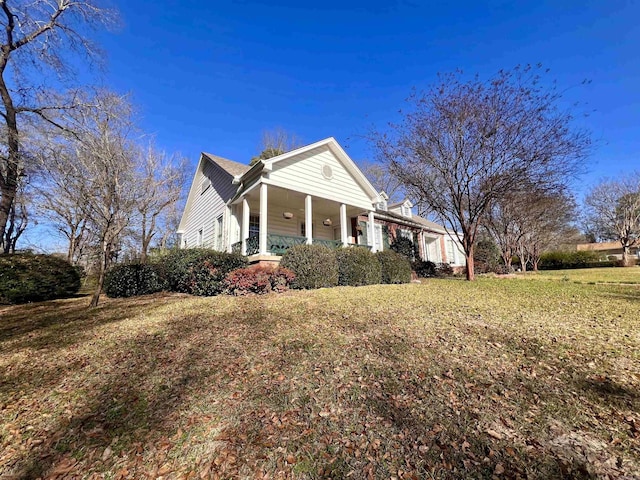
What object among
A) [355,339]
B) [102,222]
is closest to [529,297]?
[355,339]

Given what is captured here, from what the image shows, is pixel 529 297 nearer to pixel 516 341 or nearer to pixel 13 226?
pixel 516 341

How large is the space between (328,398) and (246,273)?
243 inches

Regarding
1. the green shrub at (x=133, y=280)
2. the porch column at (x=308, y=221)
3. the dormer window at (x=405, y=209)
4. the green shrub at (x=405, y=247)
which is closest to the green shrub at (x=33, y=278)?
the green shrub at (x=133, y=280)

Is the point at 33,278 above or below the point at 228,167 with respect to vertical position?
below

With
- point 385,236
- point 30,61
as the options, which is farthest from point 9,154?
point 385,236

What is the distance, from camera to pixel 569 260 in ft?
91.7

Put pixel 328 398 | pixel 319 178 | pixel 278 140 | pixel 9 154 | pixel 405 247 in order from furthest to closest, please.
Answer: pixel 278 140 → pixel 405 247 → pixel 319 178 → pixel 9 154 → pixel 328 398

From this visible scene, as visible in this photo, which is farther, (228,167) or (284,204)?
(284,204)

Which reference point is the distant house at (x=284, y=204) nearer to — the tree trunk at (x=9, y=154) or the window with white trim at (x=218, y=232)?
the window with white trim at (x=218, y=232)

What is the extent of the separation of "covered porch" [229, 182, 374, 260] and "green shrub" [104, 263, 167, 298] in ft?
10.1

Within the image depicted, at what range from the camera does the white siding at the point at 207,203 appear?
1349 cm

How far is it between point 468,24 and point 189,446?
1640 centimetres

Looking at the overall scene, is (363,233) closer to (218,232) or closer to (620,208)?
(218,232)

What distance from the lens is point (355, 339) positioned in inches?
171
